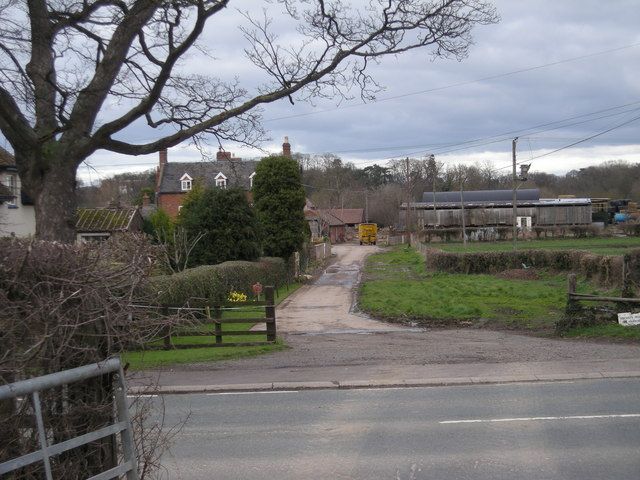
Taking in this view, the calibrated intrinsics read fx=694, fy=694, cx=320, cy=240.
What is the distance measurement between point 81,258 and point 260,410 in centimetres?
723

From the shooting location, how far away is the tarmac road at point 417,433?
295 inches

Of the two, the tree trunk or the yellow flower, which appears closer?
the tree trunk

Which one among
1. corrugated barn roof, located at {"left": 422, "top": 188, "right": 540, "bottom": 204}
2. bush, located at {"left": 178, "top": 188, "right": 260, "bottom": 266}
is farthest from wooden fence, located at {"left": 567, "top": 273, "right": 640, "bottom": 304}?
corrugated barn roof, located at {"left": 422, "top": 188, "right": 540, "bottom": 204}

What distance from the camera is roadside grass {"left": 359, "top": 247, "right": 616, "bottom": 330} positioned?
74.2 ft

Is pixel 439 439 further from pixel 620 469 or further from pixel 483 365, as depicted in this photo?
pixel 483 365

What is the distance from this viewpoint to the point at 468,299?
92.2ft

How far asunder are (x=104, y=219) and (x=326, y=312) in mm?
14892

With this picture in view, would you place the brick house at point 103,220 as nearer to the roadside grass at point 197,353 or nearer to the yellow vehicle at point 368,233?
the roadside grass at point 197,353

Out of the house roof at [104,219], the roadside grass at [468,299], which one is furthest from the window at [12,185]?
the roadside grass at [468,299]

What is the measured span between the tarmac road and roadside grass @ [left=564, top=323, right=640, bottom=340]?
600cm

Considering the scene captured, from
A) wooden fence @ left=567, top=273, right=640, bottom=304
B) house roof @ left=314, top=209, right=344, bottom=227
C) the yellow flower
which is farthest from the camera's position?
house roof @ left=314, top=209, right=344, bottom=227

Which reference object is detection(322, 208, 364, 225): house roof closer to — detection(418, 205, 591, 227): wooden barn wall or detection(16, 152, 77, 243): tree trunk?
detection(418, 205, 591, 227): wooden barn wall

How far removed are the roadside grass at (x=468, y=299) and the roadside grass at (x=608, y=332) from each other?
5.54 feet

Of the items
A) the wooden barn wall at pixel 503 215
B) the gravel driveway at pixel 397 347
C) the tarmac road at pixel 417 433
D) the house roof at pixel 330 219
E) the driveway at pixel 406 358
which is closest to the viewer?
the tarmac road at pixel 417 433
